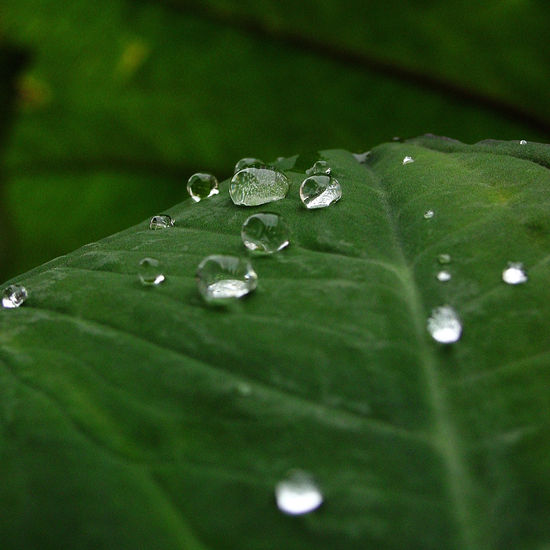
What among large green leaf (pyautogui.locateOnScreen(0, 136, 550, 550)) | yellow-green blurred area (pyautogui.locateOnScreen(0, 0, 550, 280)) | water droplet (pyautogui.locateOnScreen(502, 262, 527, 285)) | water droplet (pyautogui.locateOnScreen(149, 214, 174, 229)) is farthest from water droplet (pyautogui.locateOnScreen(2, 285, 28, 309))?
yellow-green blurred area (pyautogui.locateOnScreen(0, 0, 550, 280))

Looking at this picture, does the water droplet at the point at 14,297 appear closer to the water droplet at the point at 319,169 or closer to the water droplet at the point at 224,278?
the water droplet at the point at 224,278

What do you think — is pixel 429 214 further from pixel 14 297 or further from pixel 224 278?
pixel 14 297

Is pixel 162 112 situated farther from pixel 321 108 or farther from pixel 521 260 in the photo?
pixel 521 260

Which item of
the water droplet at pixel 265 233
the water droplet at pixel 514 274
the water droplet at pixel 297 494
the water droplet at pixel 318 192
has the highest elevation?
the water droplet at pixel 318 192

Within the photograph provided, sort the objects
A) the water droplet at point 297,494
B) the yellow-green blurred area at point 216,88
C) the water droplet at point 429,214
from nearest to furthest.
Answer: the water droplet at point 297,494, the water droplet at point 429,214, the yellow-green blurred area at point 216,88

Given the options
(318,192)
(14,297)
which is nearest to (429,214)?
(318,192)

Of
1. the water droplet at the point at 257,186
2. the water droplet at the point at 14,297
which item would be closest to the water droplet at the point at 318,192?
the water droplet at the point at 257,186
